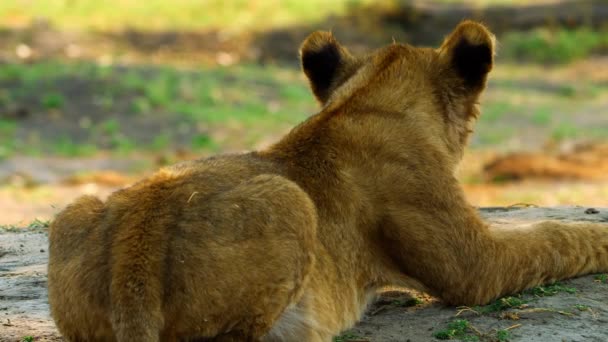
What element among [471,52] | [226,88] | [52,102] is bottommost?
[471,52]

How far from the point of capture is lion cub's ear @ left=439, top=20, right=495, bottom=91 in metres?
4.29

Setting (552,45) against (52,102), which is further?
(552,45)

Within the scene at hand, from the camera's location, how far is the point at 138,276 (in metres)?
3.24

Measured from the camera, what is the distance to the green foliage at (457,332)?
3.80 meters

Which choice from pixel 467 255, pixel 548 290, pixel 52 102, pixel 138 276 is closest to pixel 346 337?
pixel 467 255

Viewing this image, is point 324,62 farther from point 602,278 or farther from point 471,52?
point 602,278

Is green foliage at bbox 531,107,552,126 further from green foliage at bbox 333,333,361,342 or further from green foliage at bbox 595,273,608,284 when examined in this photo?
green foliage at bbox 333,333,361,342

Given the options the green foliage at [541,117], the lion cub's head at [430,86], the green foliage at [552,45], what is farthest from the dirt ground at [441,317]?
the green foliage at [552,45]

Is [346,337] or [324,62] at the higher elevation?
[324,62]

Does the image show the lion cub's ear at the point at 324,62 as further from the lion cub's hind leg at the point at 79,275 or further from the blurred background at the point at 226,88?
the blurred background at the point at 226,88

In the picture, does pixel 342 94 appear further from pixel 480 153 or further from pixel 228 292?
pixel 480 153

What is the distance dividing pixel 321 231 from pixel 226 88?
1034cm

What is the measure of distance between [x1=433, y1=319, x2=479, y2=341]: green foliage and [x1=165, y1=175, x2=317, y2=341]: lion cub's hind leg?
0.57 meters

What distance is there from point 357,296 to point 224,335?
72 cm
